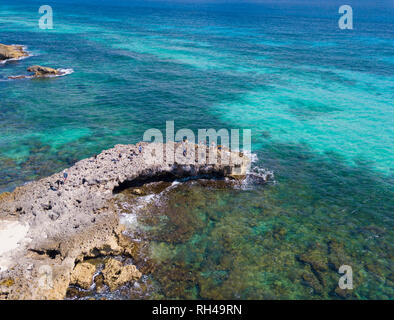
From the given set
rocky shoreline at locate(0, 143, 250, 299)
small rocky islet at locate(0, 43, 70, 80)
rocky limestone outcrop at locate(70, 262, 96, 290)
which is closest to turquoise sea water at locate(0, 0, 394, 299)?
rocky shoreline at locate(0, 143, 250, 299)

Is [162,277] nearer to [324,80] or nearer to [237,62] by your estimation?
[324,80]

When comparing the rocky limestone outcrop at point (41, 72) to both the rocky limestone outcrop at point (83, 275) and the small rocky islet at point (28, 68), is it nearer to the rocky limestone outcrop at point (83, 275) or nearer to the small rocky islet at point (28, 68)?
the small rocky islet at point (28, 68)

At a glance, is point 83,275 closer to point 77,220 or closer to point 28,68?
point 77,220

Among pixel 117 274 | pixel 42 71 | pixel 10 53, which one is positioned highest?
pixel 10 53

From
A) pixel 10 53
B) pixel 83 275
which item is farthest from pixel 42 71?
pixel 83 275

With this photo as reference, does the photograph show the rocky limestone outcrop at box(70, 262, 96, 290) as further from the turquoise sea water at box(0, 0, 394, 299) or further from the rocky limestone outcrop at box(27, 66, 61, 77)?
the rocky limestone outcrop at box(27, 66, 61, 77)
